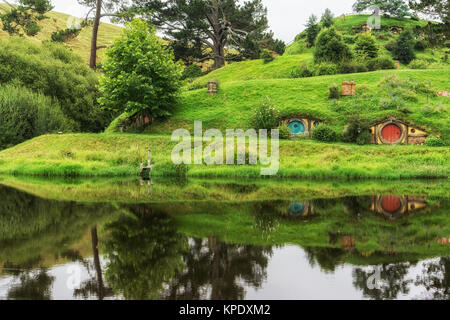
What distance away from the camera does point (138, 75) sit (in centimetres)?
3775

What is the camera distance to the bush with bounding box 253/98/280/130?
125ft

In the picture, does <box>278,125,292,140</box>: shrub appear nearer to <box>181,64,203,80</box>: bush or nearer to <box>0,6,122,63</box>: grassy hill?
<box>181,64,203,80</box>: bush

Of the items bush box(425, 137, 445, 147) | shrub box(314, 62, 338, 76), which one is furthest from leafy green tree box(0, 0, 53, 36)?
bush box(425, 137, 445, 147)

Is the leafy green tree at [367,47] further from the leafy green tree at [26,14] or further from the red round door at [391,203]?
the red round door at [391,203]

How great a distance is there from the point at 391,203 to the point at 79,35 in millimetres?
127861

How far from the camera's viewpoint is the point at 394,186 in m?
21.1

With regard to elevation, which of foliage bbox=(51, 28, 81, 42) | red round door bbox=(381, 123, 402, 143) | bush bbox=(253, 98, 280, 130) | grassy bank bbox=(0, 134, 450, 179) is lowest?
grassy bank bbox=(0, 134, 450, 179)

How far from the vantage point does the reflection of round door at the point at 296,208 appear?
13.8 meters

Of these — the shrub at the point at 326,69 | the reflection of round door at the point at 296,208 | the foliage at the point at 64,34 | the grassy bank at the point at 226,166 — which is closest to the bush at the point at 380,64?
the shrub at the point at 326,69

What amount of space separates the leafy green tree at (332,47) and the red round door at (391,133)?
65.8 feet

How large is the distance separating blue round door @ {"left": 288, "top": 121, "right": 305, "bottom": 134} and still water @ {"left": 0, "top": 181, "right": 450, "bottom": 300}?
22.7 meters

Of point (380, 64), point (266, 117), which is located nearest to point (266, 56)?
point (380, 64)

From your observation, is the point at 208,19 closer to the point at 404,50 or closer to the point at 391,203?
the point at 404,50
